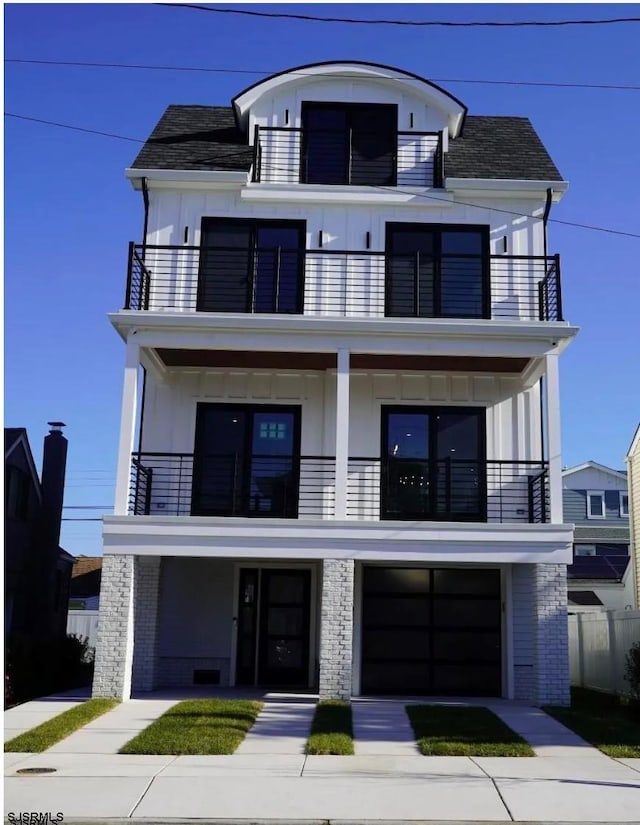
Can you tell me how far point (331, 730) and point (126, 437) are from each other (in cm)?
590

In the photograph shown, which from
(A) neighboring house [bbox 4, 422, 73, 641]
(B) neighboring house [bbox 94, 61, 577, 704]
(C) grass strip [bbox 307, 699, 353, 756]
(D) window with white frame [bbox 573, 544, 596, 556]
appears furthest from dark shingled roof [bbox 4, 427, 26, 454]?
(D) window with white frame [bbox 573, 544, 596, 556]

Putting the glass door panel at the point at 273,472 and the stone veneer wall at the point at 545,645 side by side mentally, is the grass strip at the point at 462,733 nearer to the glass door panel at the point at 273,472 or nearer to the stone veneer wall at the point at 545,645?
the stone veneer wall at the point at 545,645

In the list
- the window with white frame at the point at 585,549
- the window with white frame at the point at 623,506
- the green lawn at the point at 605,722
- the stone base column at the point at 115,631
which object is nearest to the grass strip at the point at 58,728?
the stone base column at the point at 115,631

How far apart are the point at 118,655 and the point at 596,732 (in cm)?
705

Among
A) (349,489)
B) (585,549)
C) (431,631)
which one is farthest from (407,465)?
(585,549)

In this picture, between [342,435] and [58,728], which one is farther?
[342,435]

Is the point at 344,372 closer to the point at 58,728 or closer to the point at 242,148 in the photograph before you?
the point at 242,148

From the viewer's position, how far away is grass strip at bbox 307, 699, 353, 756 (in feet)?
34.8

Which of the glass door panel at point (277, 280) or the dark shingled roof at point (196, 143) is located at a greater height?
the dark shingled roof at point (196, 143)

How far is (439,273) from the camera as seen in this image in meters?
17.0

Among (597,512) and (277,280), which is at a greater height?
(277,280)

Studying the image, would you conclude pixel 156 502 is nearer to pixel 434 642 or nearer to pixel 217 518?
pixel 217 518

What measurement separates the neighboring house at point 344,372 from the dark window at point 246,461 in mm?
40

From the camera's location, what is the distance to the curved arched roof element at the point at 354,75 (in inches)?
703
